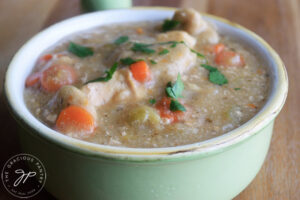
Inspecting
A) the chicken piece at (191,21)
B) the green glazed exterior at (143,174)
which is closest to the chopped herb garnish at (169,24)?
the chicken piece at (191,21)

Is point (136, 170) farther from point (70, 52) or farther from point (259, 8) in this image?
point (259, 8)

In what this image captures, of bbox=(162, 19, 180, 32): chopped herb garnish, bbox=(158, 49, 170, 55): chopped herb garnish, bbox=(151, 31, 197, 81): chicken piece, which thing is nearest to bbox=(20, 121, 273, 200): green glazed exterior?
bbox=(151, 31, 197, 81): chicken piece

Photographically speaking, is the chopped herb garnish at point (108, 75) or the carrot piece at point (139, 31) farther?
the carrot piece at point (139, 31)

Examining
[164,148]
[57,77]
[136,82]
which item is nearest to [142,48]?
[136,82]

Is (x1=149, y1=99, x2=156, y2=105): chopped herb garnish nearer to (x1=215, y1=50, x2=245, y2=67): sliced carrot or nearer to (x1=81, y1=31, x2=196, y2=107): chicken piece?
(x1=81, y1=31, x2=196, y2=107): chicken piece

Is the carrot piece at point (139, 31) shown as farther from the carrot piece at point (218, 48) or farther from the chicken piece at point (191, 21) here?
the carrot piece at point (218, 48)
